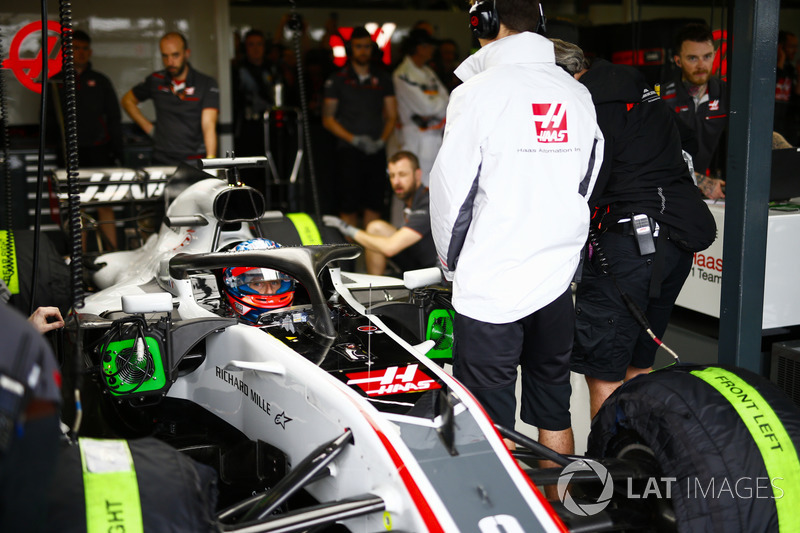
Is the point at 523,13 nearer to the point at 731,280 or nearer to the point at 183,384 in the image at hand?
the point at 731,280

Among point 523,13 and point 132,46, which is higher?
point 132,46

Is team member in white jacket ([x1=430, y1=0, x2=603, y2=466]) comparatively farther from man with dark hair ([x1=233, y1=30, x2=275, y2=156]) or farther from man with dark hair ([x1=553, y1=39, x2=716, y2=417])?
man with dark hair ([x1=233, y1=30, x2=275, y2=156])

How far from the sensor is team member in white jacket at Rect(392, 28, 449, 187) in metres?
7.39

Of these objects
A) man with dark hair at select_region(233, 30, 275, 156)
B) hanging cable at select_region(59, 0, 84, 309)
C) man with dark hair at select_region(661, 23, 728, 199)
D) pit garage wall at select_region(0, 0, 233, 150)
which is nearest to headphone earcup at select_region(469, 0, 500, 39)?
hanging cable at select_region(59, 0, 84, 309)

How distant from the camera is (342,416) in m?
2.24

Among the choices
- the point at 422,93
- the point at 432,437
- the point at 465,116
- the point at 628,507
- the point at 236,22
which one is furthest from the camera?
the point at 236,22

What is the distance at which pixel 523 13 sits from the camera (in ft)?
8.49

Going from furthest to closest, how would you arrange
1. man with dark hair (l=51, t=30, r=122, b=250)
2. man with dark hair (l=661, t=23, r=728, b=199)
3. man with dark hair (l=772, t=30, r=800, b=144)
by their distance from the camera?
man with dark hair (l=772, t=30, r=800, b=144)
man with dark hair (l=51, t=30, r=122, b=250)
man with dark hair (l=661, t=23, r=728, b=199)

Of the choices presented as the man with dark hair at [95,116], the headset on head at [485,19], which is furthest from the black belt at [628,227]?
the man with dark hair at [95,116]

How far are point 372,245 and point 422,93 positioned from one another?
2926 millimetres

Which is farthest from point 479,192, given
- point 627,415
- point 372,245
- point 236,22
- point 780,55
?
point 236,22

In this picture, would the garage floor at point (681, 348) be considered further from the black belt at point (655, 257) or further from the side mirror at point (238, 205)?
the side mirror at point (238, 205)

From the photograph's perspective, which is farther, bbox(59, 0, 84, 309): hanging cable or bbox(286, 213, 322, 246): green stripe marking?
bbox(286, 213, 322, 246): green stripe marking

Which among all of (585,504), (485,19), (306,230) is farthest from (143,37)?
(585,504)
